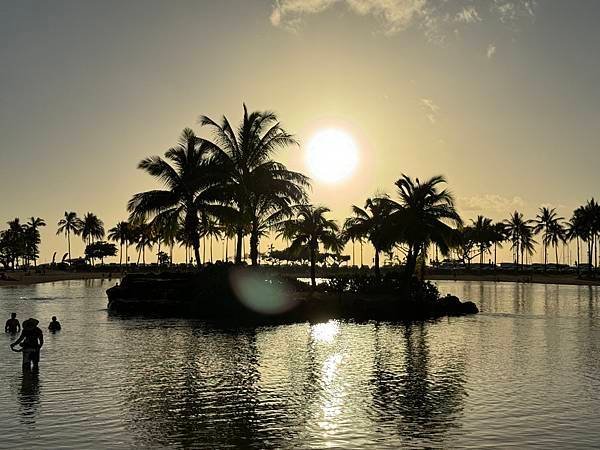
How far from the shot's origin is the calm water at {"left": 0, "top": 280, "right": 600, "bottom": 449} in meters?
13.3

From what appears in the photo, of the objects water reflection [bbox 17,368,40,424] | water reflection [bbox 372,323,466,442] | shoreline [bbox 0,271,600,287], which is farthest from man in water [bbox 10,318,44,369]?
shoreline [bbox 0,271,600,287]

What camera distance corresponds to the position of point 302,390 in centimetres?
1769

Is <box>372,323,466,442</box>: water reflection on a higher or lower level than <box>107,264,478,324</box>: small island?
lower

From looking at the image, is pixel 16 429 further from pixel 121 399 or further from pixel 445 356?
pixel 445 356

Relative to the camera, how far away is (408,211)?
48000mm

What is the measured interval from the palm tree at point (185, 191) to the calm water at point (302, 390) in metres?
15.1

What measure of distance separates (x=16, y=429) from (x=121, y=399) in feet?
10.7

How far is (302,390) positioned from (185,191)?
30.4 metres

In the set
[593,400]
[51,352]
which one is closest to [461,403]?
[593,400]

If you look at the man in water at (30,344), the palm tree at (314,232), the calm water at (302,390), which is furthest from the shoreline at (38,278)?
the man in water at (30,344)

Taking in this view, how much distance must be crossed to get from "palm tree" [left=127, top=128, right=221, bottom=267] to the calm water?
15.1 metres

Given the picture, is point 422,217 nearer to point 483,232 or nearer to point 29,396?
point 29,396

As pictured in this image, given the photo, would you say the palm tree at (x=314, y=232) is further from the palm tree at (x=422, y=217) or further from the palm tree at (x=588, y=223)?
the palm tree at (x=588, y=223)

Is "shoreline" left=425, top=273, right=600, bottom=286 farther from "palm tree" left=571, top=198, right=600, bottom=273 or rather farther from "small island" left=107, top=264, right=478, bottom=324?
"small island" left=107, top=264, right=478, bottom=324
